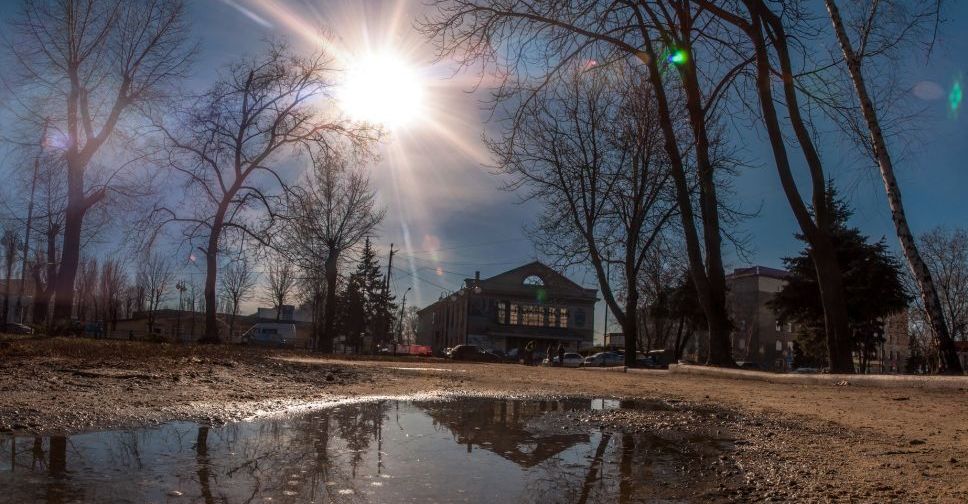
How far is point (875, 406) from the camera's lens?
6.62 metres

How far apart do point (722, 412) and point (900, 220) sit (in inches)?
281

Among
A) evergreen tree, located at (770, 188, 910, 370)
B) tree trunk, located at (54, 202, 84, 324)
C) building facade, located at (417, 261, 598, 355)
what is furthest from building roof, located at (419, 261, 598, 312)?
tree trunk, located at (54, 202, 84, 324)

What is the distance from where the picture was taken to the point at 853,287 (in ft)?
112

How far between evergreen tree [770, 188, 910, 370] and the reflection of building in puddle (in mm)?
31888

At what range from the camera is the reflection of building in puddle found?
418cm

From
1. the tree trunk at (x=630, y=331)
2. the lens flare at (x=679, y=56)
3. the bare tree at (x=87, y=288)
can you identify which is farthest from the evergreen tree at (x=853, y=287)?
the bare tree at (x=87, y=288)

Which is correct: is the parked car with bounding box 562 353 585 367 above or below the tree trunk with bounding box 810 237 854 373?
below

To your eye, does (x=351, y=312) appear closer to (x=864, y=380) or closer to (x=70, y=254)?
(x=70, y=254)

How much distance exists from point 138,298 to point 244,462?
9757 centimetres

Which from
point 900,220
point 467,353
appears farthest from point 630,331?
point 467,353

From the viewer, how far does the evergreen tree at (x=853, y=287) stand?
113 ft

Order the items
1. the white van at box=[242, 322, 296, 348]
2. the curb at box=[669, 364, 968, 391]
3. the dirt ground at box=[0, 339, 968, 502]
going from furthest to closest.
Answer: the white van at box=[242, 322, 296, 348]
the curb at box=[669, 364, 968, 391]
the dirt ground at box=[0, 339, 968, 502]

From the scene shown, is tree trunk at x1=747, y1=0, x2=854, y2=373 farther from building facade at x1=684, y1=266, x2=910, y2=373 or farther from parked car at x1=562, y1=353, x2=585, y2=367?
building facade at x1=684, y1=266, x2=910, y2=373

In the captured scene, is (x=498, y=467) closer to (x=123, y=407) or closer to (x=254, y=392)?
(x=123, y=407)
